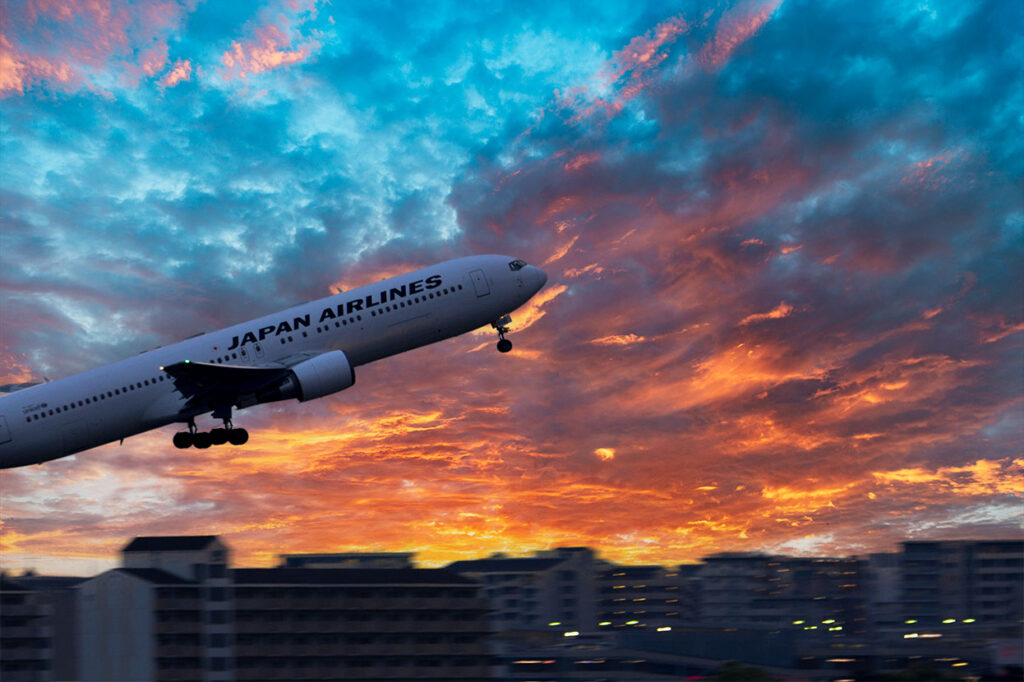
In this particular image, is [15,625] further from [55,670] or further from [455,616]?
[455,616]

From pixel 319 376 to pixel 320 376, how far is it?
0.18 feet

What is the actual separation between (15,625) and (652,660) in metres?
101

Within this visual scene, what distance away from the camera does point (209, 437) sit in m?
61.8

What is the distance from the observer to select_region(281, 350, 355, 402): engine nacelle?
56.3 m

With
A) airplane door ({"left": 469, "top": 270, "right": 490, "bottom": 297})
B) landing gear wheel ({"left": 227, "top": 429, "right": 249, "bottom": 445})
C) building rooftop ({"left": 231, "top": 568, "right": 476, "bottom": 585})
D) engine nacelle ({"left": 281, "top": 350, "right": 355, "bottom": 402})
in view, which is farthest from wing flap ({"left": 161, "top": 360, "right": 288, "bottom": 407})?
building rooftop ({"left": 231, "top": 568, "right": 476, "bottom": 585})

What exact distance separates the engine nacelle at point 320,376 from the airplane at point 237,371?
0.05 m

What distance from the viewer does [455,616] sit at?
13475cm

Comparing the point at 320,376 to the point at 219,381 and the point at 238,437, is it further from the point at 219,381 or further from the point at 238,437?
the point at 238,437

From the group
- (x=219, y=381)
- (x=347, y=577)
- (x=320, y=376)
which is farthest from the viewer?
(x=347, y=577)

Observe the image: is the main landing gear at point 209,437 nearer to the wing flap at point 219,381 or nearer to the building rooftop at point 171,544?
the wing flap at point 219,381

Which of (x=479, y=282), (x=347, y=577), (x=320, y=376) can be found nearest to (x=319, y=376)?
(x=320, y=376)

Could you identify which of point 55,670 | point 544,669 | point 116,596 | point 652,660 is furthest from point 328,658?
point 652,660

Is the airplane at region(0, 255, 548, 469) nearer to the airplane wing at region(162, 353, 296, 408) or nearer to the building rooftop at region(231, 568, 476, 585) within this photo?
the airplane wing at region(162, 353, 296, 408)

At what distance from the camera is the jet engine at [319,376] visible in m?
56.3
